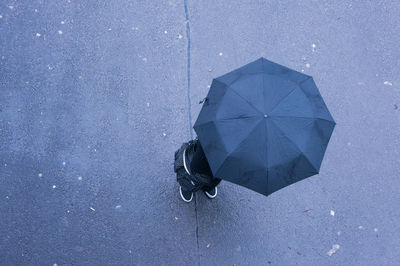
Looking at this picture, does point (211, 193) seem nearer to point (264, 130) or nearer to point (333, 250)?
point (333, 250)

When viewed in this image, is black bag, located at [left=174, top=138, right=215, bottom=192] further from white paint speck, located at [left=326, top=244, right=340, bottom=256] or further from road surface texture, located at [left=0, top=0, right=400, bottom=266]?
white paint speck, located at [left=326, top=244, right=340, bottom=256]

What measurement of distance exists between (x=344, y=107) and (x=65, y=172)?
3294 millimetres

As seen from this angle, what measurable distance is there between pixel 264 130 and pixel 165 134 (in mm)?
1749

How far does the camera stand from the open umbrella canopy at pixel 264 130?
2.46 metres

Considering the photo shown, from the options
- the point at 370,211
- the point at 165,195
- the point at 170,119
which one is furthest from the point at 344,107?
the point at 165,195

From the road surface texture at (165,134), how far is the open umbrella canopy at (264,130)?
1.33 m

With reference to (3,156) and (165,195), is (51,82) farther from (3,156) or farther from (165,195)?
(165,195)

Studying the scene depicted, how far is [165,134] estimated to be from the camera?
3959 mm

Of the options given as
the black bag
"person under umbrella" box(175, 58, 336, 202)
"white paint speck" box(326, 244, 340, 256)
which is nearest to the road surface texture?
"white paint speck" box(326, 244, 340, 256)

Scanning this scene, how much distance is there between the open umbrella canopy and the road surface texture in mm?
1334

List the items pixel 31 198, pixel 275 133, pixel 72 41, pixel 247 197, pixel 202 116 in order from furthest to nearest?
pixel 72 41 → pixel 247 197 → pixel 31 198 → pixel 202 116 → pixel 275 133

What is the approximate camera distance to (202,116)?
2.76m

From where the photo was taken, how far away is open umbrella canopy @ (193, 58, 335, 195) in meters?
2.46

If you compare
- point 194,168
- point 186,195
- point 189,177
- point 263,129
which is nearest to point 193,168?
point 194,168
